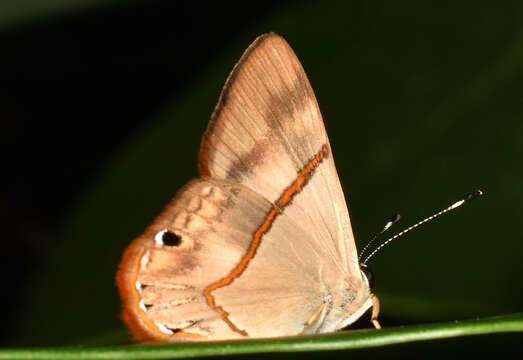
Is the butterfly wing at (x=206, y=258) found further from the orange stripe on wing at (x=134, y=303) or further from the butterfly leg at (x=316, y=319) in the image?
the butterfly leg at (x=316, y=319)

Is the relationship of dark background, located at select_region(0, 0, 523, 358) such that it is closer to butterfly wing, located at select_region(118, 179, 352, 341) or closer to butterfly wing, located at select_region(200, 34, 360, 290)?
butterfly wing, located at select_region(118, 179, 352, 341)

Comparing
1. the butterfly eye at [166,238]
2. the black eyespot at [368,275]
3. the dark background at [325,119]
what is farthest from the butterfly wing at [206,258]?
the dark background at [325,119]

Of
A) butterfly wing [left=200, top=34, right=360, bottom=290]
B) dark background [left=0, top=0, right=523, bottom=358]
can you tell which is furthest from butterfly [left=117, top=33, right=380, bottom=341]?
dark background [left=0, top=0, right=523, bottom=358]

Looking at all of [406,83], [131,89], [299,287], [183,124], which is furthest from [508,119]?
[131,89]

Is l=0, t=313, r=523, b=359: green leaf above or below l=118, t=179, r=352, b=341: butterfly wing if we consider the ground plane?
above

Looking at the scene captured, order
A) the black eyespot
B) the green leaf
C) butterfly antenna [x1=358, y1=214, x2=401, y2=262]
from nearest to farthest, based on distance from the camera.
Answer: the green leaf < the black eyespot < butterfly antenna [x1=358, y1=214, x2=401, y2=262]

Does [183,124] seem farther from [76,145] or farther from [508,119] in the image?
[508,119]

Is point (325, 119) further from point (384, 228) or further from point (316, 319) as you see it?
point (316, 319)

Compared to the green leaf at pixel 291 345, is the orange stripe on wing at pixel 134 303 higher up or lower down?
lower down
